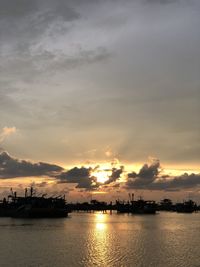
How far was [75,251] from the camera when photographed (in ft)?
251

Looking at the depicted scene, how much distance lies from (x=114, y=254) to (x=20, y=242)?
87.0ft

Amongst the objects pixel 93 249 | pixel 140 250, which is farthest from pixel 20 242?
pixel 140 250

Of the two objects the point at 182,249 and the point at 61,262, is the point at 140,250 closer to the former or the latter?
the point at 182,249

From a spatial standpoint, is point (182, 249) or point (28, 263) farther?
point (182, 249)

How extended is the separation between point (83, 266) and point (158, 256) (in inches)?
614

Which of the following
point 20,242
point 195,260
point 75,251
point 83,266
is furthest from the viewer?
point 20,242

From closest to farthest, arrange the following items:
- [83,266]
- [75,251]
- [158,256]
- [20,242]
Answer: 1. [83,266]
2. [158,256]
3. [75,251]
4. [20,242]

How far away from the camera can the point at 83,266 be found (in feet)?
199

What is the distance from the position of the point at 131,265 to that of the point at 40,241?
37.3 metres

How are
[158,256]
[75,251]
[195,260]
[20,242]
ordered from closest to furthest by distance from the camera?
[195,260] < [158,256] < [75,251] < [20,242]

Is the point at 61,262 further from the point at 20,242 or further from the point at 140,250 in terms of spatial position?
the point at 20,242

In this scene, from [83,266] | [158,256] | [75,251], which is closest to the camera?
[83,266]

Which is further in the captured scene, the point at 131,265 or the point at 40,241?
the point at 40,241

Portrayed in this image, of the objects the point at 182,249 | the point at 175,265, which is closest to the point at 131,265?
the point at 175,265
